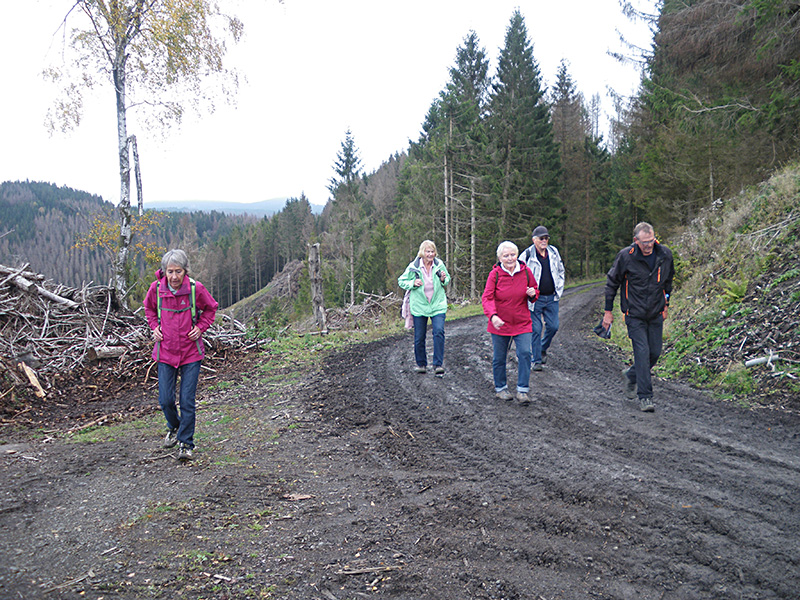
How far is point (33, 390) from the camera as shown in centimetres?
777

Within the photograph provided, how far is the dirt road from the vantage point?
2875mm

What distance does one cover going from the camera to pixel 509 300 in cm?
644

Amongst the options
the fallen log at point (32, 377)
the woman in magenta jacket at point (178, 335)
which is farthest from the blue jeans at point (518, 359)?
the fallen log at point (32, 377)

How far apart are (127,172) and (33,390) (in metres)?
6.54

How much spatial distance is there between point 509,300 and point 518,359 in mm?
781

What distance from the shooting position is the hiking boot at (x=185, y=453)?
492cm

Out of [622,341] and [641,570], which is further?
[622,341]

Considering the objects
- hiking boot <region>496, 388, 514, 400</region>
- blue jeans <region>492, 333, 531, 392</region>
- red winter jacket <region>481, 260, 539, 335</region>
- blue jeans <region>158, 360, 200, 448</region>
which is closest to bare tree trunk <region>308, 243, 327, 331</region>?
red winter jacket <region>481, 260, 539, 335</region>

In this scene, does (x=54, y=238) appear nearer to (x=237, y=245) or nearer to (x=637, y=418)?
(x=237, y=245)

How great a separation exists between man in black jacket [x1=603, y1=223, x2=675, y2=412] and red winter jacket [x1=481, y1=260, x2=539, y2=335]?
1065 millimetres

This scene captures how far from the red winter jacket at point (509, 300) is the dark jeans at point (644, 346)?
1.32 m

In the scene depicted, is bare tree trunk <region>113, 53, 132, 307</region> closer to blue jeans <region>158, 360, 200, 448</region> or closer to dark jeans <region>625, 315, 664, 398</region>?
blue jeans <region>158, 360, 200, 448</region>

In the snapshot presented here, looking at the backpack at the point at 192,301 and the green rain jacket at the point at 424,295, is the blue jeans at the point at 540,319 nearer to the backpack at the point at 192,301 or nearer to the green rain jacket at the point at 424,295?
the green rain jacket at the point at 424,295

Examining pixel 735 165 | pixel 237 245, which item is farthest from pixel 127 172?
pixel 237 245
